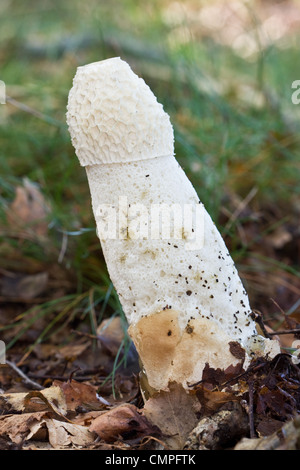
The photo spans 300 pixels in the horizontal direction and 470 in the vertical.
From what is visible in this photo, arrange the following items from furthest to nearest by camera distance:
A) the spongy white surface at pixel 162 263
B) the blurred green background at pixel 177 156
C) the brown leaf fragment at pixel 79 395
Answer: the blurred green background at pixel 177 156
the brown leaf fragment at pixel 79 395
the spongy white surface at pixel 162 263

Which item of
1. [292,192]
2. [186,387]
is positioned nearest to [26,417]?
[186,387]

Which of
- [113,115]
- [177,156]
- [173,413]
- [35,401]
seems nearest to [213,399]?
[173,413]

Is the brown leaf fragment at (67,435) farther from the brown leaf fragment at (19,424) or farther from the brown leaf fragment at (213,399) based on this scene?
the brown leaf fragment at (213,399)

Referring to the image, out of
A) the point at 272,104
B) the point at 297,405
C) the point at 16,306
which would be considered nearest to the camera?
the point at 297,405

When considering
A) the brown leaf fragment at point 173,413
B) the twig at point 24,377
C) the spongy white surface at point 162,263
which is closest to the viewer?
the brown leaf fragment at point 173,413

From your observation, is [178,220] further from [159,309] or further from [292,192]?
[292,192]

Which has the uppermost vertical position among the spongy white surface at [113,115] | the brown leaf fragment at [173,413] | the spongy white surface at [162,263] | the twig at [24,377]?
the spongy white surface at [113,115]

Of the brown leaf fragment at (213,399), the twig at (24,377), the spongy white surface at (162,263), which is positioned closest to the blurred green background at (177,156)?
the twig at (24,377)
